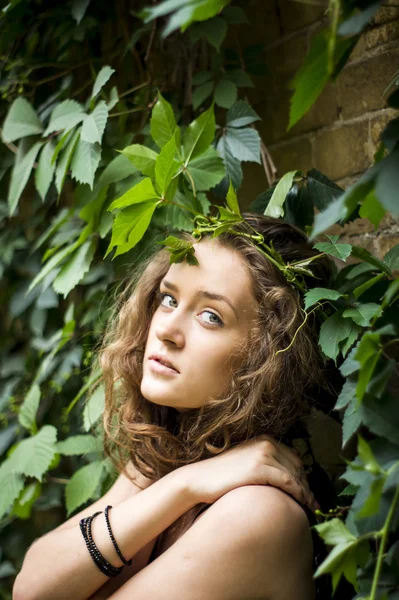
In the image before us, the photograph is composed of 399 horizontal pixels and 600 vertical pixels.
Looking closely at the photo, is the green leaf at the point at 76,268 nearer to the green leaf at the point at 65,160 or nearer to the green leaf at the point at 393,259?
the green leaf at the point at 65,160

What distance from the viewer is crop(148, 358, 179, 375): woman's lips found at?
1.03 metres

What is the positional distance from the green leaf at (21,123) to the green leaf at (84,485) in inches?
29.8

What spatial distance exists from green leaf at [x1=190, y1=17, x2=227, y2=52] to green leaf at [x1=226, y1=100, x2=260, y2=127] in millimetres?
131

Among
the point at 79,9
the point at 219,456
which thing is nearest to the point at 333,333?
the point at 219,456

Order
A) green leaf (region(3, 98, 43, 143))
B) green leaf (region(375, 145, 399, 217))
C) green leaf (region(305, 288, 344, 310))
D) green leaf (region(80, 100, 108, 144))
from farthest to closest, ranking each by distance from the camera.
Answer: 1. green leaf (region(3, 98, 43, 143))
2. green leaf (region(80, 100, 108, 144))
3. green leaf (region(305, 288, 344, 310))
4. green leaf (region(375, 145, 399, 217))

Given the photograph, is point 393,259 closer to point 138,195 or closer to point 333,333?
point 333,333

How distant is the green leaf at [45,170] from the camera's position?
4.52 ft

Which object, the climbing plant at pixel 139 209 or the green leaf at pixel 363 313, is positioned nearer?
the climbing plant at pixel 139 209

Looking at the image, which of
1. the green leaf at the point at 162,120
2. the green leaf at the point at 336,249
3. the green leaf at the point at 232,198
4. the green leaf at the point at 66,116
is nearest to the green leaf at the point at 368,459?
the green leaf at the point at 336,249

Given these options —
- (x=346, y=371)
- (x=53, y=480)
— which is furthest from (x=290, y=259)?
(x=53, y=480)

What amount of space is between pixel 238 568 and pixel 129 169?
77 centimetres

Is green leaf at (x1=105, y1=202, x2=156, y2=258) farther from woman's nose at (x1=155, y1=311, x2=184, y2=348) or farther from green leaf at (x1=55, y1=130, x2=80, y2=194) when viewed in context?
green leaf at (x1=55, y1=130, x2=80, y2=194)

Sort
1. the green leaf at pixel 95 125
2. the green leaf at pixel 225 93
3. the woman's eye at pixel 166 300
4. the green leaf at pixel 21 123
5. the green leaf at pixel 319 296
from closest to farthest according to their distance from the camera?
1. the green leaf at pixel 319 296
2. the woman's eye at pixel 166 300
3. the green leaf at pixel 95 125
4. the green leaf at pixel 225 93
5. the green leaf at pixel 21 123

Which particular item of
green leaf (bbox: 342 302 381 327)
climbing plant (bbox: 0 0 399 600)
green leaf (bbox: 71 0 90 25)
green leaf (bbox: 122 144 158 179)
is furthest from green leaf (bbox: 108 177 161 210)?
green leaf (bbox: 71 0 90 25)
